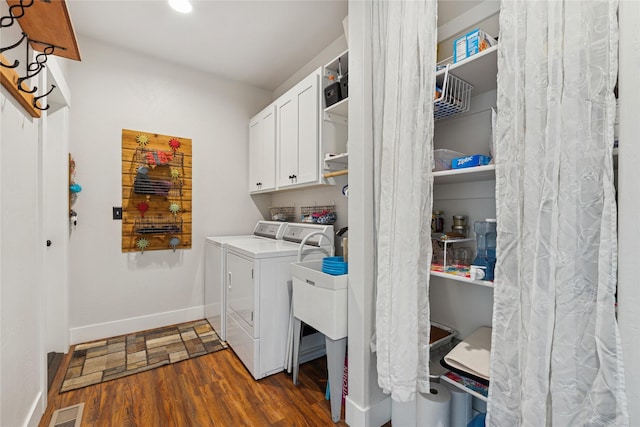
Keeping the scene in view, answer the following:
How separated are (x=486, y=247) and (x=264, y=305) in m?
1.43

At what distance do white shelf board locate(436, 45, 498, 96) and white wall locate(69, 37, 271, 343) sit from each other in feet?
8.30

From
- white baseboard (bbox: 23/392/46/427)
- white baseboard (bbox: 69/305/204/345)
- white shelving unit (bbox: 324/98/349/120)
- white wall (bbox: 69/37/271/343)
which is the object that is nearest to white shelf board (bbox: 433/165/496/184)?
white shelving unit (bbox: 324/98/349/120)

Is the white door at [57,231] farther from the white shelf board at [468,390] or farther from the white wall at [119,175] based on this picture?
the white shelf board at [468,390]

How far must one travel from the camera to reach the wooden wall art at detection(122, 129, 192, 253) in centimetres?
270

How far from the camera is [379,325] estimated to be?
1391mm

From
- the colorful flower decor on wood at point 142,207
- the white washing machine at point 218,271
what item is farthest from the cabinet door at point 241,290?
the colorful flower decor on wood at point 142,207

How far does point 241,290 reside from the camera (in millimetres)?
2148

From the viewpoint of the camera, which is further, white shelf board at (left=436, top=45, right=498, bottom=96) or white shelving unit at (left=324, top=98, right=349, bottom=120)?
white shelving unit at (left=324, top=98, right=349, bottom=120)

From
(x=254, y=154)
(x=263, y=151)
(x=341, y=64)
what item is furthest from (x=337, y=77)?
(x=254, y=154)

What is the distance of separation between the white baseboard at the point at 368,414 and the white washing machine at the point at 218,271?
1373 mm

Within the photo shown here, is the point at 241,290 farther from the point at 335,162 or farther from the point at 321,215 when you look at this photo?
the point at 335,162

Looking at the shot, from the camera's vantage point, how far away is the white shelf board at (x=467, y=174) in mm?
1169

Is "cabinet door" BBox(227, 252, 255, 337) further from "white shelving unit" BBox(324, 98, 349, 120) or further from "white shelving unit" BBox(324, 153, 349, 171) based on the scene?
"white shelving unit" BBox(324, 98, 349, 120)

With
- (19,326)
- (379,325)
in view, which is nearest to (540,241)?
(379,325)
